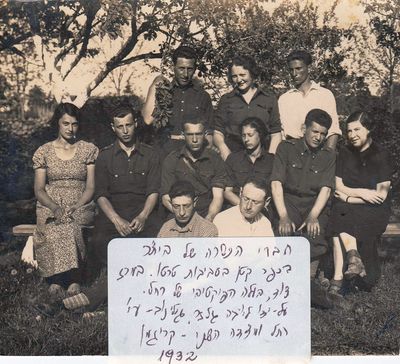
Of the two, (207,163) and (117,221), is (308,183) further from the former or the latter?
(117,221)

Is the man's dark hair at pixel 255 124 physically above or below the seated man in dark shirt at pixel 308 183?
above

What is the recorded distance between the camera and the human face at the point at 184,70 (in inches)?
145

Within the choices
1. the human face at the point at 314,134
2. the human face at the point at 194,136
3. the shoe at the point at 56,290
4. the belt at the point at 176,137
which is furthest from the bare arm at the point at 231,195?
the shoe at the point at 56,290

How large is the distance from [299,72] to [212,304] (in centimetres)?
135

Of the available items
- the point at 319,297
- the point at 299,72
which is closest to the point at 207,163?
the point at 299,72

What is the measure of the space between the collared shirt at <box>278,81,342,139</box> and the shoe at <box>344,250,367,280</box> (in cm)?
72

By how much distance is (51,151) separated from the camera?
12.2ft

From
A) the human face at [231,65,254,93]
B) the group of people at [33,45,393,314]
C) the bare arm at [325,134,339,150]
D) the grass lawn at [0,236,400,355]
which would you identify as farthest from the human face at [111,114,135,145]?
the bare arm at [325,134,339,150]

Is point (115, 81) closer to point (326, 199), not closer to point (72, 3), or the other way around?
point (72, 3)

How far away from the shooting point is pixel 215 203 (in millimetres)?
3688

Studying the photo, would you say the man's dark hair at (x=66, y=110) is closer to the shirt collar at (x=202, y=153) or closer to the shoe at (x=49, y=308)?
the shirt collar at (x=202, y=153)

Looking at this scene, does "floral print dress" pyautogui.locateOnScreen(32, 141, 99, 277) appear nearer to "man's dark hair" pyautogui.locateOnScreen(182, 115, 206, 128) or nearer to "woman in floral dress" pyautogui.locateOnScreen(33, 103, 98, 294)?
"woman in floral dress" pyautogui.locateOnScreen(33, 103, 98, 294)

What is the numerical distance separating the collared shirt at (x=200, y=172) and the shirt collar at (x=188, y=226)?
0.13ft

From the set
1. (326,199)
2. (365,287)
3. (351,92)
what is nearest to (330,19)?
(351,92)
